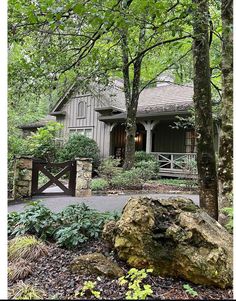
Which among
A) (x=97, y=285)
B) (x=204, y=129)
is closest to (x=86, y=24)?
(x=204, y=129)

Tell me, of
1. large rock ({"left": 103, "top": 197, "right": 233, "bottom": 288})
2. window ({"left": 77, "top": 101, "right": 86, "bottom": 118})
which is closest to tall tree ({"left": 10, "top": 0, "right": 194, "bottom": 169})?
large rock ({"left": 103, "top": 197, "right": 233, "bottom": 288})

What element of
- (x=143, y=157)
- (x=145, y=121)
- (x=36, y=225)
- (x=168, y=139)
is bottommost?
(x=36, y=225)

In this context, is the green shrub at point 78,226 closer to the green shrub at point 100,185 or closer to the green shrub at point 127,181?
the green shrub at point 100,185

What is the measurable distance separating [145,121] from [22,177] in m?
8.37

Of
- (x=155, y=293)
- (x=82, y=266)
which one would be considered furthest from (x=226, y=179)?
(x=82, y=266)

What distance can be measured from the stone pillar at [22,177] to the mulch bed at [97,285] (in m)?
4.39

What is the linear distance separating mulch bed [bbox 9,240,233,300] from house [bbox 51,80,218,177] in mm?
10264

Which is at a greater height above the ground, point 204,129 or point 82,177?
point 204,129

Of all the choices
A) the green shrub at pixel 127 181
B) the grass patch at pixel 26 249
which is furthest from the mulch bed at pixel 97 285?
the green shrub at pixel 127 181

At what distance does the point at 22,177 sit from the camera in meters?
6.94

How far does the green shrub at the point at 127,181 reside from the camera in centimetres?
950

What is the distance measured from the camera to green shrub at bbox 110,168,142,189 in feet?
31.2

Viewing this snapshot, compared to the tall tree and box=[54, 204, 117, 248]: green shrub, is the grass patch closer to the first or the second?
box=[54, 204, 117, 248]: green shrub

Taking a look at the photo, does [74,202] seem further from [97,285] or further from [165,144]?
[165,144]
